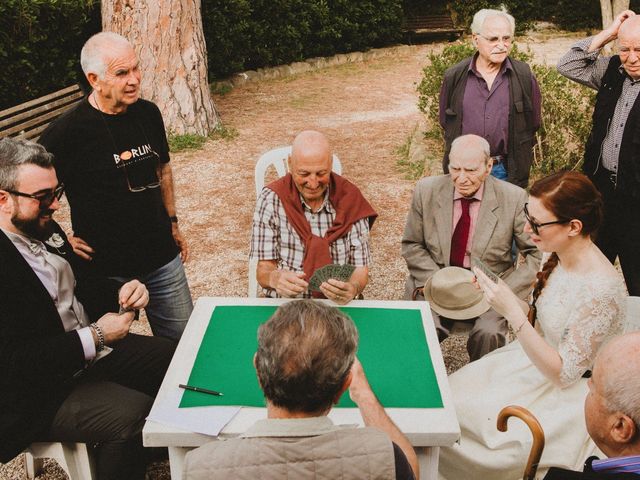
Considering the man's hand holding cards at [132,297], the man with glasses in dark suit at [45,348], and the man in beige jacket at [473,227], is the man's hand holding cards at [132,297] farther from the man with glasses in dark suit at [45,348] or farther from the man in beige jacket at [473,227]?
the man in beige jacket at [473,227]

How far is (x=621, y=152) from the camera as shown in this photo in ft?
12.1

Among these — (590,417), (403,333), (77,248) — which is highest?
(77,248)

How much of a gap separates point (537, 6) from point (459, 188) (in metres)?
16.7

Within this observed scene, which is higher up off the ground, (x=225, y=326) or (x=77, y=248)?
(x=77, y=248)

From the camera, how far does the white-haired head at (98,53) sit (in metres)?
3.23

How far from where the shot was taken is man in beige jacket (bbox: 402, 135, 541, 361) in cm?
356

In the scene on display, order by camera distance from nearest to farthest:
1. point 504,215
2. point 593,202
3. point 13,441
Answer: point 13,441
point 593,202
point 504,215

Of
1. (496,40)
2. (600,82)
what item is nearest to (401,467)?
(600,82)

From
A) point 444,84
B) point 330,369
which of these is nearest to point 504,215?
point 444,84

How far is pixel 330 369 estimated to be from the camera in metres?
1.76

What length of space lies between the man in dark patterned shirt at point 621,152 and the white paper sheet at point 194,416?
2686 millimetres

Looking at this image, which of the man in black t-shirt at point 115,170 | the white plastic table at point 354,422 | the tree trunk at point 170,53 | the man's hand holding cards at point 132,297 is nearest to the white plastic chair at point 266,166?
the man in black t-shirt at point 115,170

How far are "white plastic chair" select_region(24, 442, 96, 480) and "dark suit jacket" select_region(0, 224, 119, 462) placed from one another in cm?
13

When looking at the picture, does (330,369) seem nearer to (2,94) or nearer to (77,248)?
(77,248)
